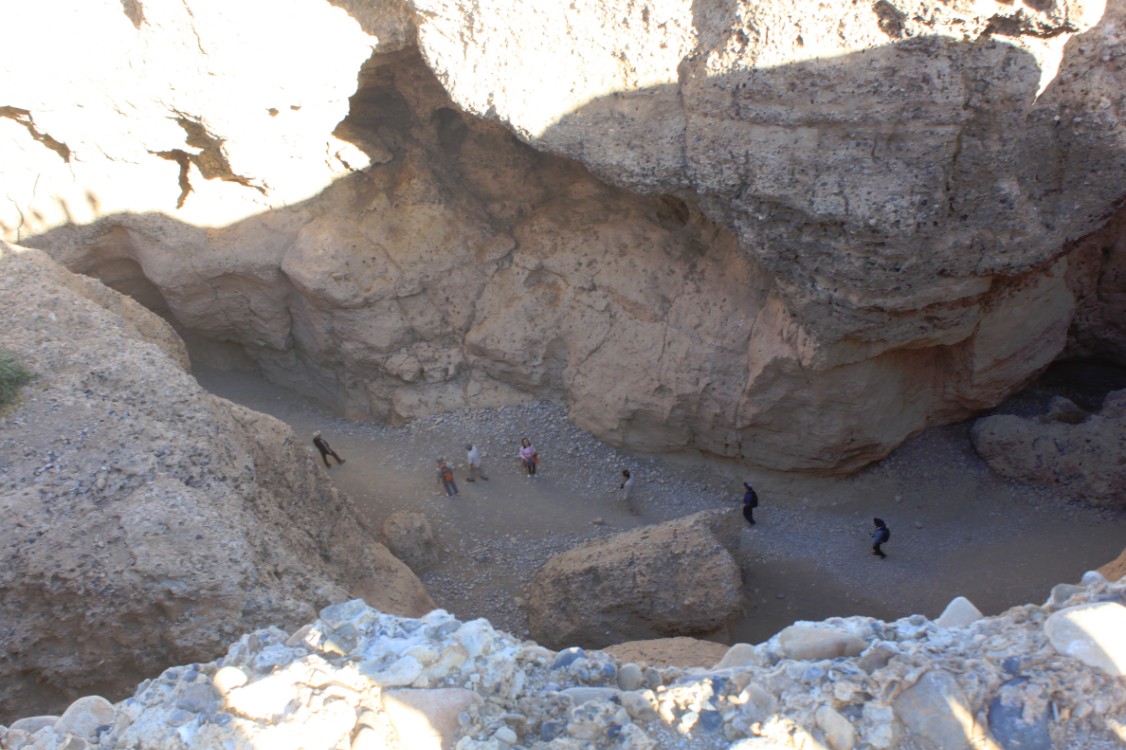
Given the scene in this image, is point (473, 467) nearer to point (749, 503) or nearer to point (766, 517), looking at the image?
point (749, 503)

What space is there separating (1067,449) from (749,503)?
3905 millimetres

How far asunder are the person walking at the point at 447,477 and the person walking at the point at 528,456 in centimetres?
97

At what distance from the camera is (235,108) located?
34.1ft

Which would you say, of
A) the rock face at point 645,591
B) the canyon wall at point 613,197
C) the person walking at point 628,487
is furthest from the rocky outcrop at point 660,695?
the person walking at point 628,487

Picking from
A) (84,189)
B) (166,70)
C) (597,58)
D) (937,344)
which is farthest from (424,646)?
(84,189)

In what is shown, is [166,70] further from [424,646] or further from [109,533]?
[424,646]

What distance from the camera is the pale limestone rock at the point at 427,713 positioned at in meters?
4.01

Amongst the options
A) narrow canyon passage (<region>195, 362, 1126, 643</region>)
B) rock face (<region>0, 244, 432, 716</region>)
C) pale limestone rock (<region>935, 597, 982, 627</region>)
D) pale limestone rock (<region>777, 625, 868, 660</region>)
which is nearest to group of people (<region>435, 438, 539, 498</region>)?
narrow canyon passage (<region>195, 362, 1126, 643</region>)

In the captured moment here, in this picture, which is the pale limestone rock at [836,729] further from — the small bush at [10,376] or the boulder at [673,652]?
the small bush at [10,376]

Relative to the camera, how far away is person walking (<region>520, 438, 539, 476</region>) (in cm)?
1166

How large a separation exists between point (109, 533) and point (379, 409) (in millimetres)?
6966

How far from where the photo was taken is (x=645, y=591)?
8859 mm

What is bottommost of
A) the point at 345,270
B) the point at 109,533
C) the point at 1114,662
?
the point at 109,533

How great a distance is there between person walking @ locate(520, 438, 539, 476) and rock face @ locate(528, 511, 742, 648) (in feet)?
8.15
